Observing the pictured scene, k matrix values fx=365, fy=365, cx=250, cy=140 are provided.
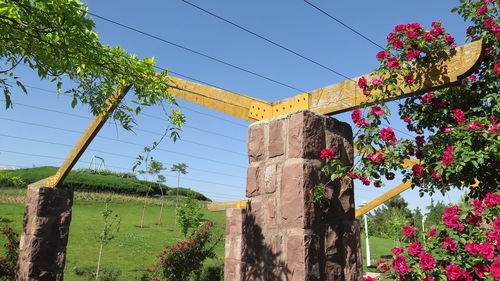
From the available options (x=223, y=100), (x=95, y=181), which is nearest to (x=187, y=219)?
(x=223, y=100)

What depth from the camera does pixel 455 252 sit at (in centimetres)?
342

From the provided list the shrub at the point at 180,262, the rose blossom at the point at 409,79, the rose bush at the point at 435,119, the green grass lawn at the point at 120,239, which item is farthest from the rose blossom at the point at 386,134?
the green grass lawn at the point at 120,239

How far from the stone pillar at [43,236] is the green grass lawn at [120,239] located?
324cm

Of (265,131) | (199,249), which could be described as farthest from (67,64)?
(199,249)

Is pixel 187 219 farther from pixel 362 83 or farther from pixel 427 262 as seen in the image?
pixel 362 83

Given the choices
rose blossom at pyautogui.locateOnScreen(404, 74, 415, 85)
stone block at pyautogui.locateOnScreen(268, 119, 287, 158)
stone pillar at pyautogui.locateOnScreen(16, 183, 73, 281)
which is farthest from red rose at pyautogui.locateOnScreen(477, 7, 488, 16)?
stone pillar at pyautogui.locateOnScreen(16, 183, 73, 281)

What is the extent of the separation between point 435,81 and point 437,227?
168cm

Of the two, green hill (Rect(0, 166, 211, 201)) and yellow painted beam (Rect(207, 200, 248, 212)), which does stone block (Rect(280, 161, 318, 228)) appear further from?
green hill (Rect(0, 166, 211, 201))

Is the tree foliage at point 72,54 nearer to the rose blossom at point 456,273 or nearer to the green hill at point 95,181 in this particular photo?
the rose blossom at point 456,273

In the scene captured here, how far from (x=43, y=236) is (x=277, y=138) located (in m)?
5.60

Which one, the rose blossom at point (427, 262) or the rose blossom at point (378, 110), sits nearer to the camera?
the rose blossom at point (378, 110)

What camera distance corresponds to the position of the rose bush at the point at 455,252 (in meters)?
3.13

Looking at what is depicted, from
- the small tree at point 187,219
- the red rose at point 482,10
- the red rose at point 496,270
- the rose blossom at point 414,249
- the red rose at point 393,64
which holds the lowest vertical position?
the red rose at point 496,270

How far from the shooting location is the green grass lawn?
11912 millimetres
